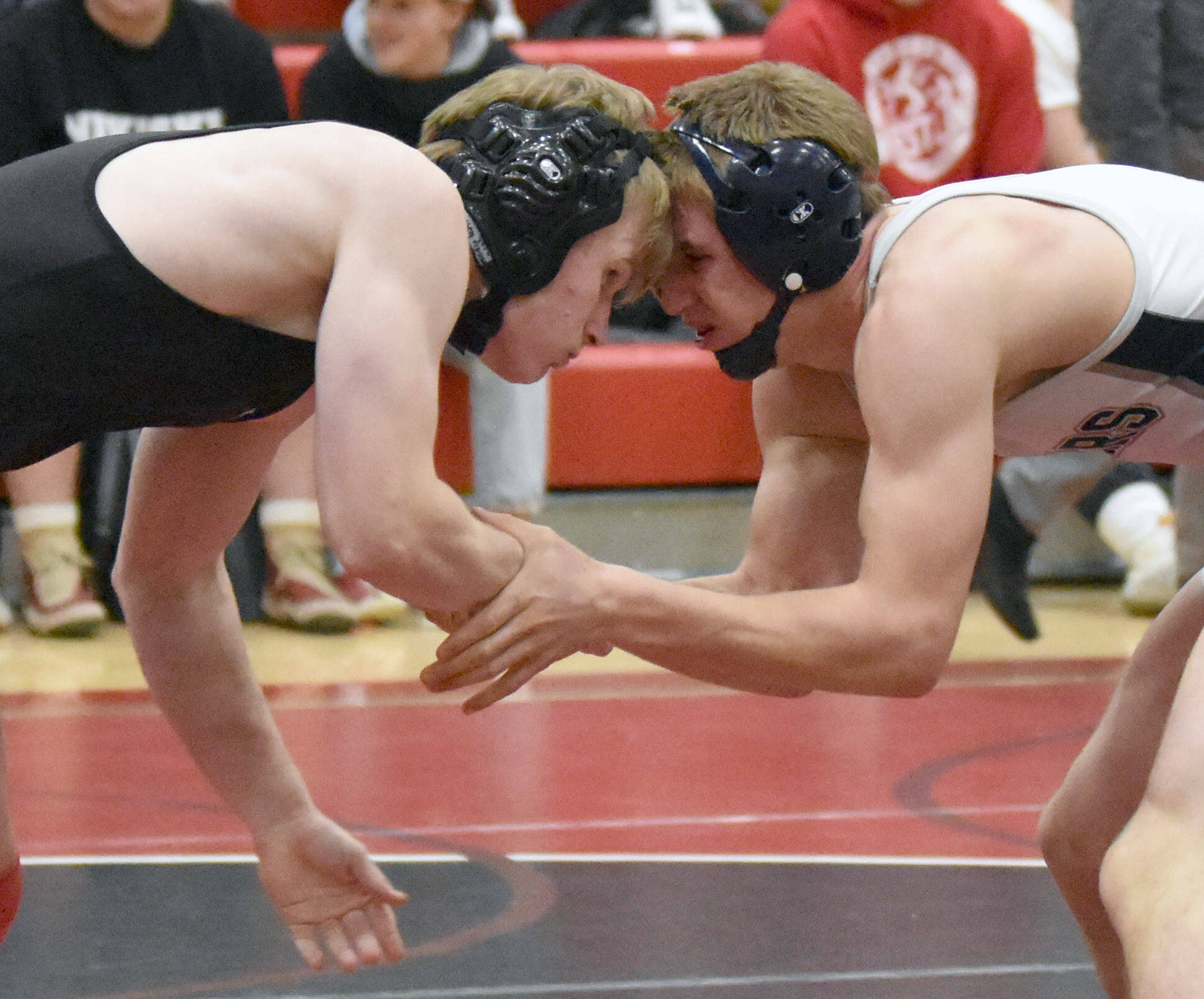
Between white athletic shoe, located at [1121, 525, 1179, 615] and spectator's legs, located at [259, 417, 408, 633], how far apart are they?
2.04 metres

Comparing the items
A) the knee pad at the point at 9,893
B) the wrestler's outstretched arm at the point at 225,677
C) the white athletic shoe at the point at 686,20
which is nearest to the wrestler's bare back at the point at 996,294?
the wrestler's outstretched arm at the point at 225,677

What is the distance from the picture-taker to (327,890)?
8.25 feet

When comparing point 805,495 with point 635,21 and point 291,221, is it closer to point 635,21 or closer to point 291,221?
point 291,221

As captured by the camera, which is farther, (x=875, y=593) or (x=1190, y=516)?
(x=1190, y=516)

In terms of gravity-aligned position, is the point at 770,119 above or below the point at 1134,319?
above

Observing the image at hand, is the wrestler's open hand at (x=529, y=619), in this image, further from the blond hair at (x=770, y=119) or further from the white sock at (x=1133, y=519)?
the white sock at (x=1133, y=519)

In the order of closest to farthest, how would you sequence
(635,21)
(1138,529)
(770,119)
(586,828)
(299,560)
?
(770,119), (586,828), (299,560), (1138,529), (635,21)

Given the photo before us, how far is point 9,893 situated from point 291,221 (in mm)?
993

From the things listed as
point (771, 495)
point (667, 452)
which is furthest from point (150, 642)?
point (667, 452)

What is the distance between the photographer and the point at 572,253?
6.99ft

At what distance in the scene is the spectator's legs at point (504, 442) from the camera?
4.96 metres

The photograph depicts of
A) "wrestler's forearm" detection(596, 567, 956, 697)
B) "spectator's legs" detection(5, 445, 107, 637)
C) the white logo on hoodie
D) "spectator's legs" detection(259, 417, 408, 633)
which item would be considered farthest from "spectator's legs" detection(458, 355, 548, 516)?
"wrestler's forearm" detection(596, 567, 956, 697)

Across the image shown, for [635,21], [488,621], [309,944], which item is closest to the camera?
[488,621]

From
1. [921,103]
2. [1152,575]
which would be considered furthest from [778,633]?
[1152,575]
